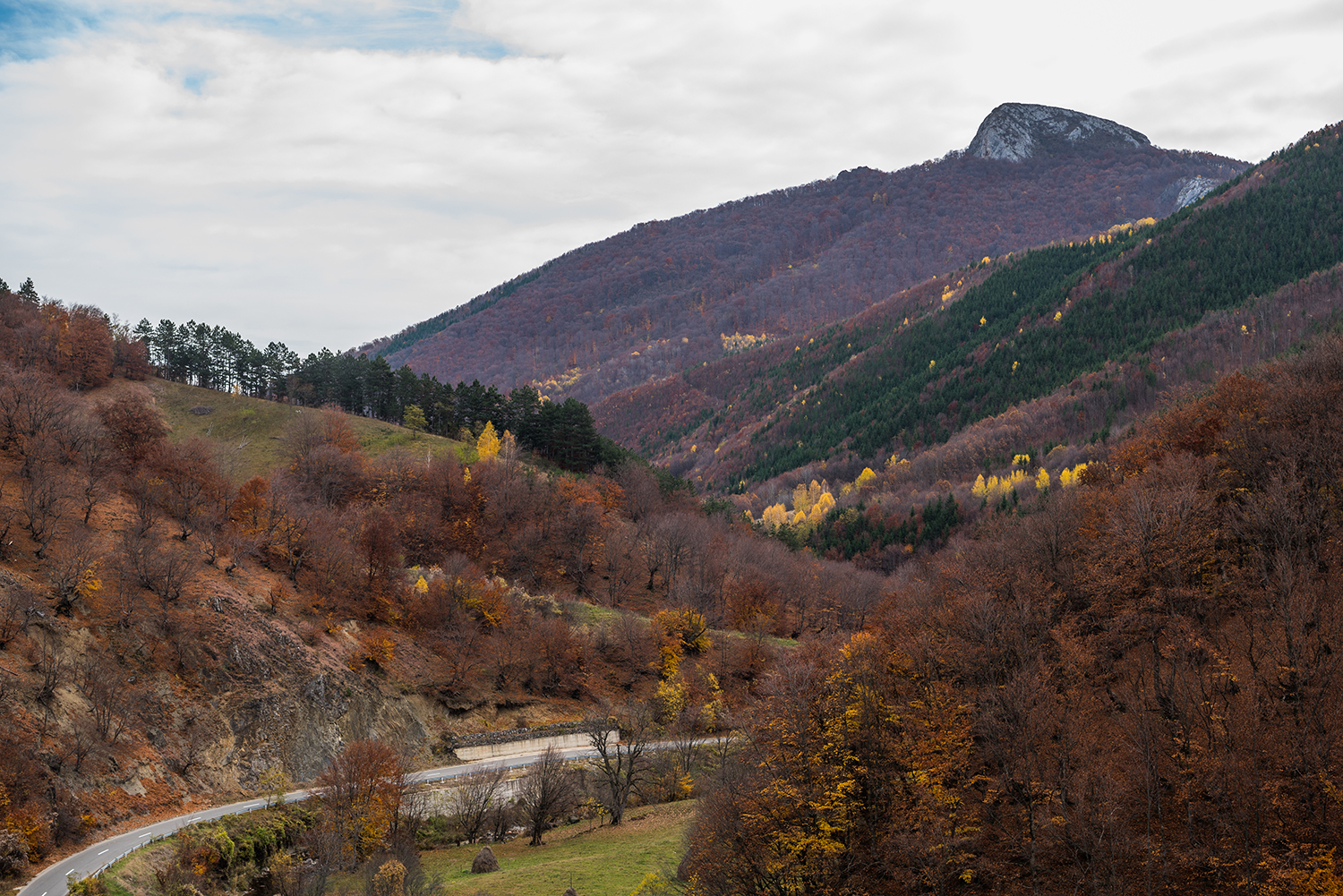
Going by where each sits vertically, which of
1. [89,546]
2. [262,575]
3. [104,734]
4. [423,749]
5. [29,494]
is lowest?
[423,749]

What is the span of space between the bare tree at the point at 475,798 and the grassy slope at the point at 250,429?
2308 inches

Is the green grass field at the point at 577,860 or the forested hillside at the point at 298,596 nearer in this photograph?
the green grass field at the point at 577,860

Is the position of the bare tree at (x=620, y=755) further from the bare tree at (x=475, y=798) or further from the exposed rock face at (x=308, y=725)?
the exposed rock face at (x=308, y=725)

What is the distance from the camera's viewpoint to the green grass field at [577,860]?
41.4 meters

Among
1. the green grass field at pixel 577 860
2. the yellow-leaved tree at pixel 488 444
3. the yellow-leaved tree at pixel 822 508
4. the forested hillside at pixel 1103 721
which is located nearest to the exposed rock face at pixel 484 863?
the green grass field at pixel 577 860

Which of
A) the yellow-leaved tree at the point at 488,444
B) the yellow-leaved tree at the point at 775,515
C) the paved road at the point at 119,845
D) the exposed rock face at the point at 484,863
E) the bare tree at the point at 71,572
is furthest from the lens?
the yellow-leaved tree at the point at 775,515

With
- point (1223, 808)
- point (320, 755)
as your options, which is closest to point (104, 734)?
point (320, 755)

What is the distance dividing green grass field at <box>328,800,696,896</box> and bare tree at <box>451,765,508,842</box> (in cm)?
141

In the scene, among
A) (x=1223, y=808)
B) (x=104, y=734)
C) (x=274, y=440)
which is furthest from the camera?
(x=274, y=440)

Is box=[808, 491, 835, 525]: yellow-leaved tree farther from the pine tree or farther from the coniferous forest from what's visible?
the pine tree

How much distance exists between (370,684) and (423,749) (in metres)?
6.55

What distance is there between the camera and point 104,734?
47438 mm

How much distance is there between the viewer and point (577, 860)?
46.2 meters

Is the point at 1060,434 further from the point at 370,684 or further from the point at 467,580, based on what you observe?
the point at 370,684
